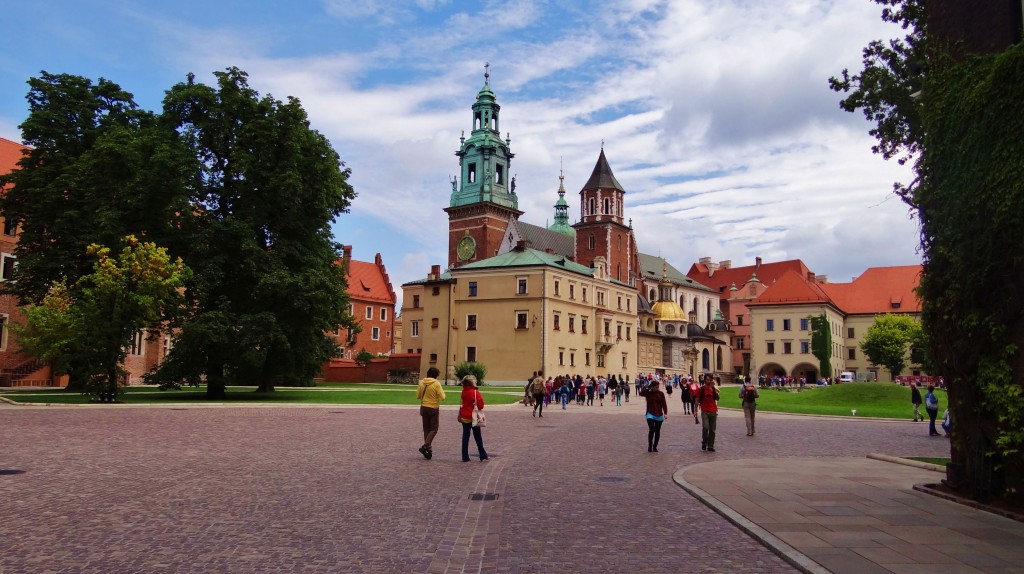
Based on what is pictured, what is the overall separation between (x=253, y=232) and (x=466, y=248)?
70117 millimetres

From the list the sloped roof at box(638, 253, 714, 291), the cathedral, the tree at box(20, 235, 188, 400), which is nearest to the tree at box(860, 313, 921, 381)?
the cathedral

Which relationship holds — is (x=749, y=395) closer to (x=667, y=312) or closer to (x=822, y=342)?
(x=822, y=342)

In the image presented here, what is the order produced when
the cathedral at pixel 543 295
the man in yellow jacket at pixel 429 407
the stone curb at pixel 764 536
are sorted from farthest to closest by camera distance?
the cathedral at pixel 543 295 → the man in yellow jacket at pixel 429 407 → the stone curb at pixel 764 536

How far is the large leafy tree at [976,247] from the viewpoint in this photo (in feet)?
33.5

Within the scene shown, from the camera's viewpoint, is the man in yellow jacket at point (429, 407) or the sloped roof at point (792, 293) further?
the sloped roof at point (792, 293)

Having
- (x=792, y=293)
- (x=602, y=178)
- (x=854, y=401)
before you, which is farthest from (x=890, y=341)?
(x=854, y=401)

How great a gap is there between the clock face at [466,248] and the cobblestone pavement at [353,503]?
277ft

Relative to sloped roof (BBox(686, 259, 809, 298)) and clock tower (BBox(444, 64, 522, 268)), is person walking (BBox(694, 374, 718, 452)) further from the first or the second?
sloped roof (BBox(686, 259, 809, 298))

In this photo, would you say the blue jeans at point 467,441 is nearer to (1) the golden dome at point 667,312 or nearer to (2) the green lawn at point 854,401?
(2) the green lawn at point 854,401

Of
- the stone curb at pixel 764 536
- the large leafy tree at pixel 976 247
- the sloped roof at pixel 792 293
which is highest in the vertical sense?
the sloped roof at pixel 792 293

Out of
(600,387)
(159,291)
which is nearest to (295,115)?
(159,291)

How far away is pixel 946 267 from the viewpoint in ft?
39.2

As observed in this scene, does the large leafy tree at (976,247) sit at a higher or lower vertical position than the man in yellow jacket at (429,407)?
higher

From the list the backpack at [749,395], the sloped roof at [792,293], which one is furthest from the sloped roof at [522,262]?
the backpack at [749,395]
